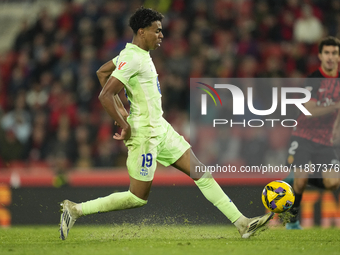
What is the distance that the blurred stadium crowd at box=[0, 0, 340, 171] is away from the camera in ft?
35.8

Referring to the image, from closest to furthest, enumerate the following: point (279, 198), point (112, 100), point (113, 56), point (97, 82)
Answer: point (112, 100) < point (279, 198) < point (97, 82) < point (113, 56)

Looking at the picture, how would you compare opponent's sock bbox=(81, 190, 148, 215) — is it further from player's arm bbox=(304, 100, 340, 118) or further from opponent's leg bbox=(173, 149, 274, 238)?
player's arm bbox=(304, 100, 340, 118)

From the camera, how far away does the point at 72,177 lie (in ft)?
31.1

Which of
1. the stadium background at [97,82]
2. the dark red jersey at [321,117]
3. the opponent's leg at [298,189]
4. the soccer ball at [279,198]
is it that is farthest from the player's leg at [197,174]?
the stadium background at [97,82]

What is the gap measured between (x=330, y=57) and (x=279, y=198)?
6.83 feet

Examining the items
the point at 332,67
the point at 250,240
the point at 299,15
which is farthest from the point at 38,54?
the point at 250,240

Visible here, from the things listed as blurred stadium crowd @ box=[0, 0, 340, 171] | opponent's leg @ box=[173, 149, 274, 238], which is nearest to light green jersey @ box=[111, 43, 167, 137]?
opponent's leg @ box=[173, 149, 274, 238]

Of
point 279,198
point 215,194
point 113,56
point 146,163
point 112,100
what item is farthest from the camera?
point 113,56

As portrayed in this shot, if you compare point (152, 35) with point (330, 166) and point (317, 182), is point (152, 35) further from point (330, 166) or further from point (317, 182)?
point (317, 182)

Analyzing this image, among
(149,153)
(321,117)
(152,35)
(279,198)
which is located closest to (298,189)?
(321,117)

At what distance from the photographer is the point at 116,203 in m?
5.68

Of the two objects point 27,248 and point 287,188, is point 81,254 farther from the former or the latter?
point 287,188

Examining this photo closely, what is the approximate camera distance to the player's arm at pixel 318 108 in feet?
22.3

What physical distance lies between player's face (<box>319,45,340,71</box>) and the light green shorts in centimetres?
236
